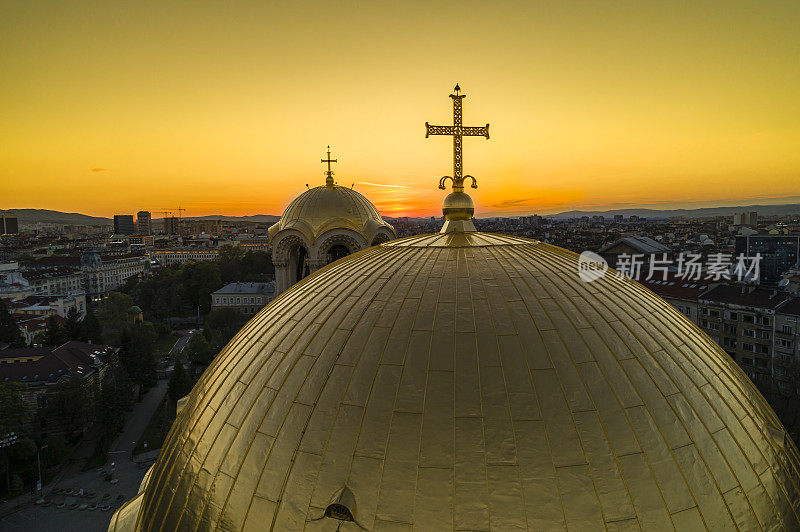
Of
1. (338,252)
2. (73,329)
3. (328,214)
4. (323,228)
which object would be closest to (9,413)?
(73,329)

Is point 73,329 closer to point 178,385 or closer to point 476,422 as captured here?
point 178,385

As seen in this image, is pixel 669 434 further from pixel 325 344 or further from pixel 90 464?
pixel 90 464

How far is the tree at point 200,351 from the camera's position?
155 ft

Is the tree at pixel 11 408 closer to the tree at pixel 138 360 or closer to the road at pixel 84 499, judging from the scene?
the road at pixel 84 499

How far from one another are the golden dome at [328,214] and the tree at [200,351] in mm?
29626

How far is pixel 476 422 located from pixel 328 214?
685 inches

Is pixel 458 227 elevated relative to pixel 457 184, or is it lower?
lower

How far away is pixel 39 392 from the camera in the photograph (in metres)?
36.5

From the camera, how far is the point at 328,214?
71.2 ft

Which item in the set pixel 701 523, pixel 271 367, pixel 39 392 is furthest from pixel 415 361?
pixel 39 392

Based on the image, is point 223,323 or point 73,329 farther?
point 223,323

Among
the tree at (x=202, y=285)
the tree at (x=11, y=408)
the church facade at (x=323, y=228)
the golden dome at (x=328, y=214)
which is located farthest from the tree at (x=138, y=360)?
the golden dome at (x=328, y=214)

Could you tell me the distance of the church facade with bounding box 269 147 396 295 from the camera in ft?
70.1
